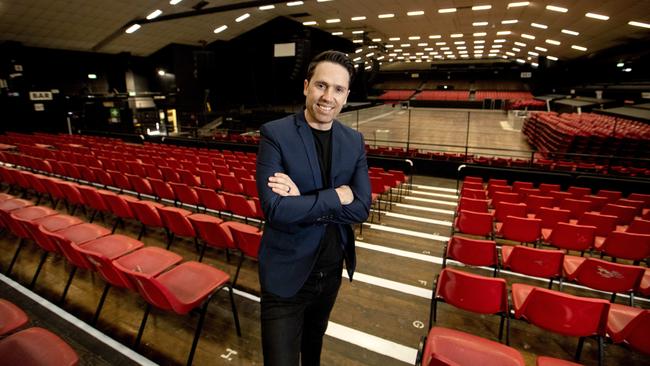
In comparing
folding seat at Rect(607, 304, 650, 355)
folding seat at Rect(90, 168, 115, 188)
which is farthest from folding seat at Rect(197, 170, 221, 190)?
folding seat at Rect(607, 304, 650, 355)

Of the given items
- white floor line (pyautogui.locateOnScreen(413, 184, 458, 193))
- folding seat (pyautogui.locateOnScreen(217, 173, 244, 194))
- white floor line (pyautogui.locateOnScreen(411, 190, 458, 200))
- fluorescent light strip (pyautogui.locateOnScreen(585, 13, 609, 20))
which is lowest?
white floor line (pyautogui.locateOnScreen(411, 190, 458, 200))

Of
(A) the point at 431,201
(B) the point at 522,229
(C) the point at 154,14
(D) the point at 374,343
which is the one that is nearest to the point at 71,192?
(D) the point at 374,343

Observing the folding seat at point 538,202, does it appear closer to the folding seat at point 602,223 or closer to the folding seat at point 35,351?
the folding seat at point 602,223

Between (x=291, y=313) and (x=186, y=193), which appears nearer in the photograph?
(x=291, y=313)

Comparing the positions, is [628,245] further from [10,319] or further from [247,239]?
[10,319]

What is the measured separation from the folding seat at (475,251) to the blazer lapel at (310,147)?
245 cm

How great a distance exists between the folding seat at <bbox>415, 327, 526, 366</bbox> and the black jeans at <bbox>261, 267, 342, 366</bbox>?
2.22 ft

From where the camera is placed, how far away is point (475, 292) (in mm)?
2408

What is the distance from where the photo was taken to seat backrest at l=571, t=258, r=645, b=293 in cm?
281

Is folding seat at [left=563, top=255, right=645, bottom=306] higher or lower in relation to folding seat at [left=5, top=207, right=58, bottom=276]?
lower

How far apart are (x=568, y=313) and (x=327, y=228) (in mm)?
1931

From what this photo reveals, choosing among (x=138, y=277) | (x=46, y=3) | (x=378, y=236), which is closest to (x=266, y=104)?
(x=46, y=3)

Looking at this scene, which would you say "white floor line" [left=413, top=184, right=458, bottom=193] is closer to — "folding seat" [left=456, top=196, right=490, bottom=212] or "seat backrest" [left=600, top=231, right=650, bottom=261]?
"folding seat" [left=456, top=196, right=490, bottom=212]

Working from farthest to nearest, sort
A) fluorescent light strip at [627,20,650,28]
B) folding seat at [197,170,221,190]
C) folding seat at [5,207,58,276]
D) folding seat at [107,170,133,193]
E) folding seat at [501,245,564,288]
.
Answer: fluorescent light strip at [627,20,650,28], folding seat at [197,170,221,190], folding seat at [107,170,133,193], folding seat at [5,207,58,276], folding seat at [501,245,564,288]
